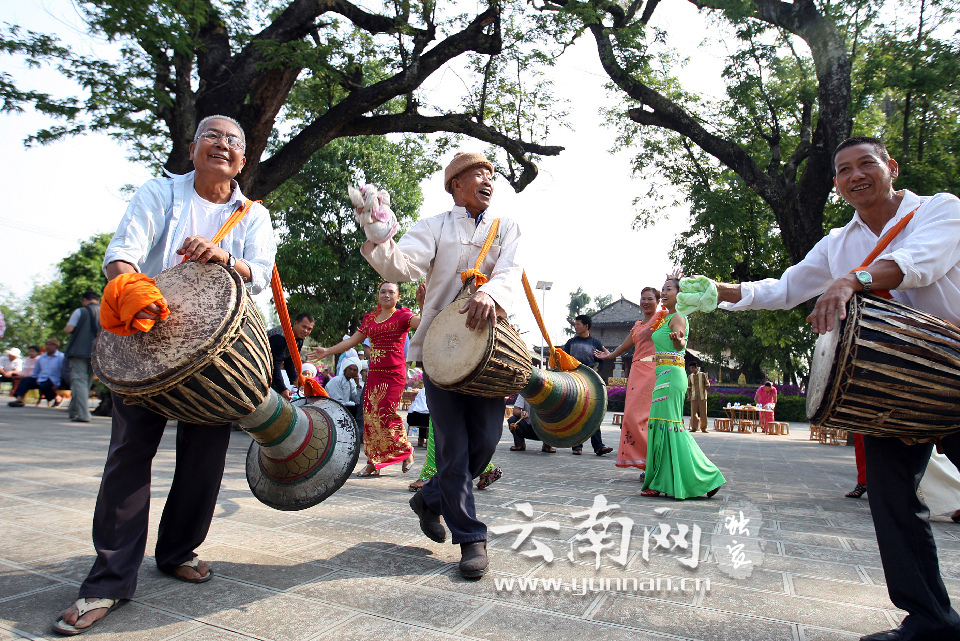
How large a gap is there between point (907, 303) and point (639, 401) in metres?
4.20

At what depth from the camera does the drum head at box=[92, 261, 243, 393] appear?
7.10ft

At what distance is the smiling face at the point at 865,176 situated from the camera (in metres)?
2.48

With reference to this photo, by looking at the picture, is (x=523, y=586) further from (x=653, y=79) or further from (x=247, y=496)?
(x=653, y=79)

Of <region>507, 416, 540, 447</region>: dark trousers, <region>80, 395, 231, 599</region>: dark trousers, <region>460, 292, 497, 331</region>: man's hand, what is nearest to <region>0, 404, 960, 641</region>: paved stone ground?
<region>80, 395, 231, 599</region>: dark trousers

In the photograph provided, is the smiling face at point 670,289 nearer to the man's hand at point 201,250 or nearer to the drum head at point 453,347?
the drum head at point 453,347

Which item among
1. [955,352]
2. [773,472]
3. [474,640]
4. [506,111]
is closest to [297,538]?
[474,640]

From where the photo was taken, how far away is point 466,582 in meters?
2.74

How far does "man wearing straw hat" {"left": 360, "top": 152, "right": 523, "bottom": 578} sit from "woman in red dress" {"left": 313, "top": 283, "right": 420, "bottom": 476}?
9.39ft

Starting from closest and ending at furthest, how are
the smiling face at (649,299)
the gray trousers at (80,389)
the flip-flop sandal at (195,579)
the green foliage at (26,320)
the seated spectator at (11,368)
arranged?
the flip-flop sandal at (195,579) → the smiling face at (649,299) → the gray trousers at (80,389) → the seated spectator at (11,368) → the green foliage at (26,320)

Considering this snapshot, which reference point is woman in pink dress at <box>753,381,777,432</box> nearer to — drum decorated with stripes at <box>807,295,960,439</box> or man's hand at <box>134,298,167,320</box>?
drum decorated with stripes at <box>807,295,960,439</box>

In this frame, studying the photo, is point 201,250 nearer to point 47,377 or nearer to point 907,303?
point 907,303

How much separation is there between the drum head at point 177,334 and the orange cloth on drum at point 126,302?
0.28 ft

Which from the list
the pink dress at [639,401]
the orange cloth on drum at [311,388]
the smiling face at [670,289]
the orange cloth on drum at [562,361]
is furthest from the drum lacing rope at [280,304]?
the pink dress at [639,401]

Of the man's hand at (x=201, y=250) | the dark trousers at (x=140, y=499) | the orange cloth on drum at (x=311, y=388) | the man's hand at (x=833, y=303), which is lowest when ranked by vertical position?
the dark trousers at (x=140, y=499)
